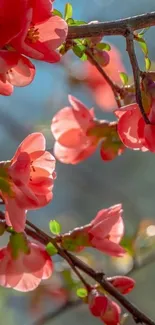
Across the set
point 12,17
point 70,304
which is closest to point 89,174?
point 70,304

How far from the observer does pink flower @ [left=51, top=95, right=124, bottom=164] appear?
0.74 meters

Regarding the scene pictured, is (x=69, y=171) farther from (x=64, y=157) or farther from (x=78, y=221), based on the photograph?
(x=64, y=157)

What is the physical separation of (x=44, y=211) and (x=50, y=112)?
32 cm

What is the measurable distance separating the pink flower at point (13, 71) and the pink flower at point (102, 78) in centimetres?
37

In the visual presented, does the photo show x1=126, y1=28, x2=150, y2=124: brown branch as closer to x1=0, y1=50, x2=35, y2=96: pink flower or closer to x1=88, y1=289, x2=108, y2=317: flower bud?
x1=0, y1=50, x2=35, y2=96: pink flower

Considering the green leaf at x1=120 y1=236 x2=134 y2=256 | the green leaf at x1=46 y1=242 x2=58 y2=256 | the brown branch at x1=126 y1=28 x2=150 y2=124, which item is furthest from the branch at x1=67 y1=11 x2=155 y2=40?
the green leaf at x1=120 y1=236 x2=134 y2=256

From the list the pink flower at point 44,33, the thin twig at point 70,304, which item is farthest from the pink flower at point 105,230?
the thin twig at point 70,304

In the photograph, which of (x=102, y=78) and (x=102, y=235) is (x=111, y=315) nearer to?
(x=102, y=235)

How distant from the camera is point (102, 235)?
67cm

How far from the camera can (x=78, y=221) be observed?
2016mm

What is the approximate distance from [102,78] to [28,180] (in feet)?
1.53

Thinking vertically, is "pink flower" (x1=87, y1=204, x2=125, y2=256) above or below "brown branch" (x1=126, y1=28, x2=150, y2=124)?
below

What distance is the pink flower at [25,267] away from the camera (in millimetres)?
636

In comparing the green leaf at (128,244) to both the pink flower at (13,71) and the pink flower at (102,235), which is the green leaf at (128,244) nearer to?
the pink flower at (102,235)
